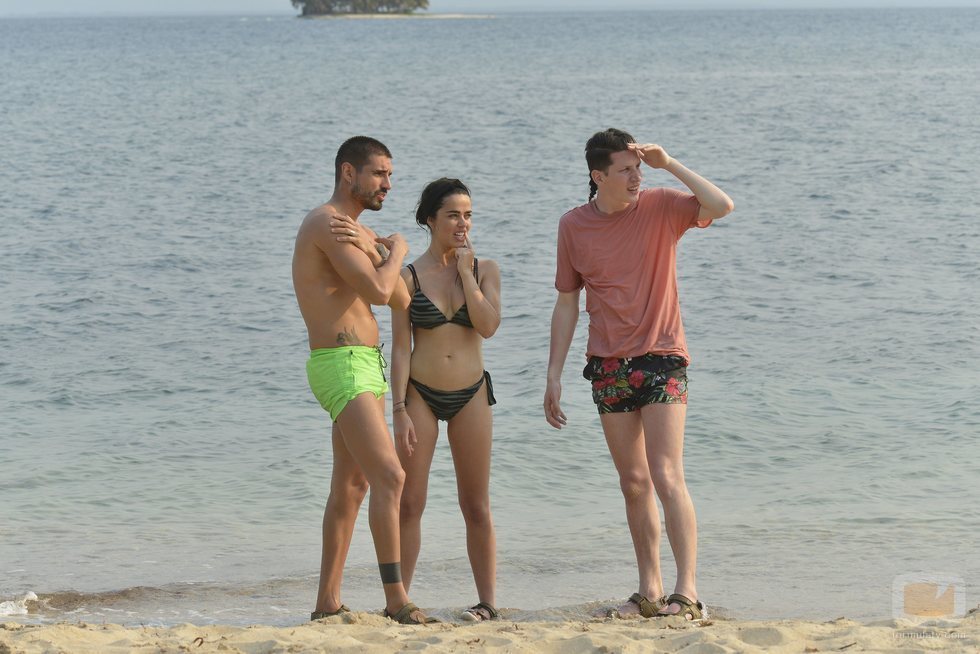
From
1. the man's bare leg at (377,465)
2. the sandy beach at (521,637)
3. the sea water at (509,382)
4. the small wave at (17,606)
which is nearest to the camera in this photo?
the sandy beach at (521,637)

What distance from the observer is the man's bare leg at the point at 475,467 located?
5766mm

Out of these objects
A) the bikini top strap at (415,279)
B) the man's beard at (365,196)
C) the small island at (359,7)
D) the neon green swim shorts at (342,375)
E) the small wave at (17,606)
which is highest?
the small island at (359,7)

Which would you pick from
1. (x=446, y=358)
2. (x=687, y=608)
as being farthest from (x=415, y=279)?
(x=687, y=608)

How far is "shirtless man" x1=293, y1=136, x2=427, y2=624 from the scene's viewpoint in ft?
17.9

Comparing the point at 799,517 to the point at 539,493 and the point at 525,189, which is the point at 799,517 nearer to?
the point at 539,493

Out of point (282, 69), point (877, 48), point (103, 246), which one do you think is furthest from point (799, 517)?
point (877, 48)

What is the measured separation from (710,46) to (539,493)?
273 feet

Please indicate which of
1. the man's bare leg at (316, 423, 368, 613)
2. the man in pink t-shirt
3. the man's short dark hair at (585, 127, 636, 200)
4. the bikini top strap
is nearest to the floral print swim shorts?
the man in pink t-shirt

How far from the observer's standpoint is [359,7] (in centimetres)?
16088

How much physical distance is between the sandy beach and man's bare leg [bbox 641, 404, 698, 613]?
0.26 metres

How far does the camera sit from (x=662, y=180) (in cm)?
2291

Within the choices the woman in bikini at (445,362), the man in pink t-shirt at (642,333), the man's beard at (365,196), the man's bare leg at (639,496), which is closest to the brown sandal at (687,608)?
the man in pink t-shirt at (642,333)

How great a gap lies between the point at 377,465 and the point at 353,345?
562mm

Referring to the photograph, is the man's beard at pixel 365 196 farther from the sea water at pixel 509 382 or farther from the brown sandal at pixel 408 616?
the sea water at pixel 509 382
